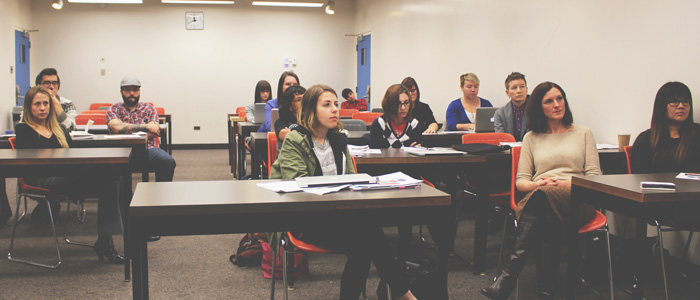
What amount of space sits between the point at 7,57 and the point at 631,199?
9.60 m

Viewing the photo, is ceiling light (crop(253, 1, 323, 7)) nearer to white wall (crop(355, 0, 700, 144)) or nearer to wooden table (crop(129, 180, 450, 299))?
white wall (crop(355, 0, 700, 144))

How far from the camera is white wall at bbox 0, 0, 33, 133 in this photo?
8719mm

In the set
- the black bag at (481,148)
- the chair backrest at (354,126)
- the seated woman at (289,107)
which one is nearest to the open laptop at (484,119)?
the chair backrest at (354,126)

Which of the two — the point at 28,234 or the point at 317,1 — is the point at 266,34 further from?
the point at 28,234

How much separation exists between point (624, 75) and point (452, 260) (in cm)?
195

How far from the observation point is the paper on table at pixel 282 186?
2244mm

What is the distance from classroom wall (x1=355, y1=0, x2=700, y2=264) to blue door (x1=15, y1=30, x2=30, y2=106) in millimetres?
6838

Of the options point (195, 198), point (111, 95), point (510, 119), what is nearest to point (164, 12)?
point (111, 95)

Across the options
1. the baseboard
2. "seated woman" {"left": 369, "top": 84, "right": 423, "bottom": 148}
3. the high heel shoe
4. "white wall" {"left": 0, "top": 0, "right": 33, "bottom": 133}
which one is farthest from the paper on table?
the baseboard

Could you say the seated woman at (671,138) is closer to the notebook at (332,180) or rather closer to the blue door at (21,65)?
the notebook at (332,180)

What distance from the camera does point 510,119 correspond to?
4910 mm

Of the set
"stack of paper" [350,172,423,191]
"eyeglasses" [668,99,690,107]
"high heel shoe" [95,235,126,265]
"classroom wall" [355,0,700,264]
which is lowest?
"high heel shoe" [95,235,126,265]

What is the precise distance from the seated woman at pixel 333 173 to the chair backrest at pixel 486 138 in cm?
139

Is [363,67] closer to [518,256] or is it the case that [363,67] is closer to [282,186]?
[518,256]
